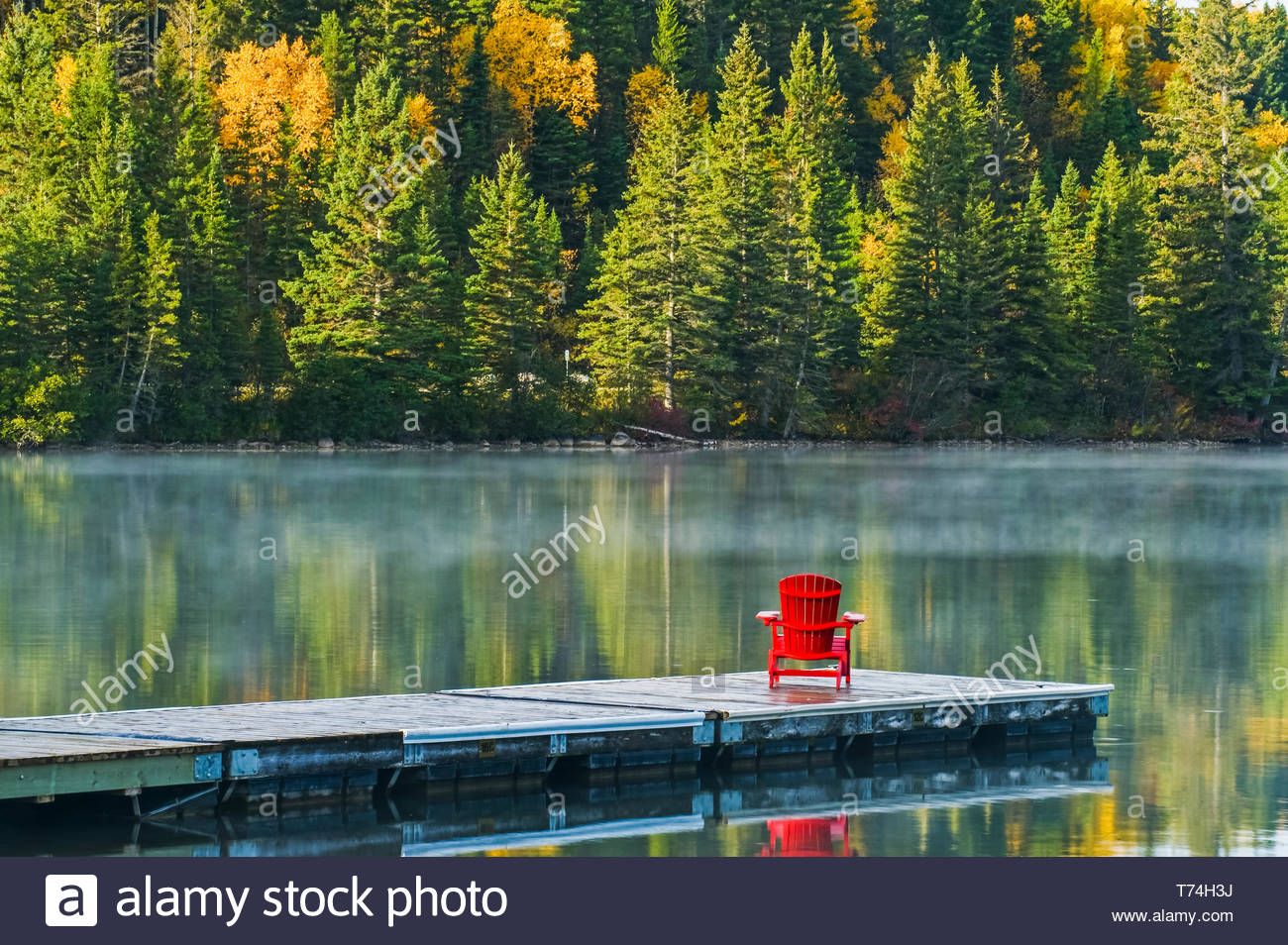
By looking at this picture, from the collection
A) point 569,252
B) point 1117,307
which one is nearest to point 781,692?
point 1117,307

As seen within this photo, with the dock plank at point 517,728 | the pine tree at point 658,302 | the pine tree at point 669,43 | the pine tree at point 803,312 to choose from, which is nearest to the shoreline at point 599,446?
the pine tree at point 803,312

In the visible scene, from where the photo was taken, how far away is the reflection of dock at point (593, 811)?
14508 millimetres

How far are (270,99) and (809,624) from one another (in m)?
82.3

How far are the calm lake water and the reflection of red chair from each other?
0.04 m

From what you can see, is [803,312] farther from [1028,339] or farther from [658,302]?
[1028,339]

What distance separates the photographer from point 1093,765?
18172 mm

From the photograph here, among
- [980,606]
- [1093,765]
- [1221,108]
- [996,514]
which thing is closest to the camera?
[1093,765]

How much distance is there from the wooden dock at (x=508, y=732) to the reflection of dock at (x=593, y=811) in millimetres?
236

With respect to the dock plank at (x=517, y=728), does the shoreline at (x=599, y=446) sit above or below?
above

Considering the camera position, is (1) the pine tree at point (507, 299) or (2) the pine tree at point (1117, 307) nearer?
(1) the pine tree at point (507, 299)

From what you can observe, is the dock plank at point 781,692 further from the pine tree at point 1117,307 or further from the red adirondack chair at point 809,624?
the pine tree at point 1117,307
